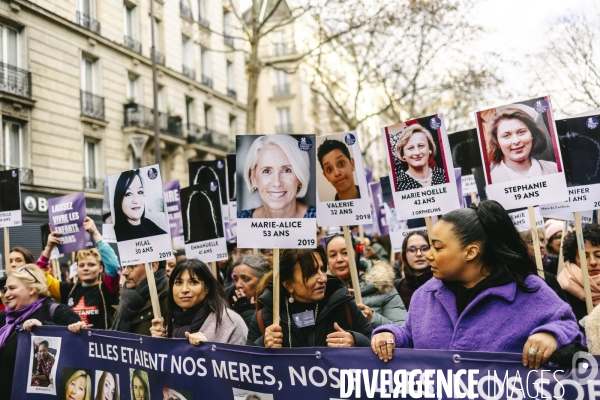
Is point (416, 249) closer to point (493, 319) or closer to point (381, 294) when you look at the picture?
point (381, 294)

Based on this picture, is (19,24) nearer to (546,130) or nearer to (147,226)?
(147,226)

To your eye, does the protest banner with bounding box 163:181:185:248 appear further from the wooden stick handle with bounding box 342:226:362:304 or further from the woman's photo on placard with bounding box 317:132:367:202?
the wooden stick handle with bounding box 342:226:362:304

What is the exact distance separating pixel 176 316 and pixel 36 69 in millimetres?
12407

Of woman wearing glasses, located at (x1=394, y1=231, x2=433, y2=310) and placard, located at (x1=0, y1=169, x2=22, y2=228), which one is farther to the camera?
placard, located at (x1=0, y1=169, x2=22, y2=228)

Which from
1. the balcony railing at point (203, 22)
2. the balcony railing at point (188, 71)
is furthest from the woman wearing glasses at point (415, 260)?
the balcony railing at point (188, 71)

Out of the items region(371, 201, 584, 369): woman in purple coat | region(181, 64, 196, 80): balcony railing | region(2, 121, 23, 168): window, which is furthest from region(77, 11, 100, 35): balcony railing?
region(371, 201, 584, 369): woman in purple coat

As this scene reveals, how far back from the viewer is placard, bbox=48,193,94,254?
7.71 metres

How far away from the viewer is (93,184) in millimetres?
18734

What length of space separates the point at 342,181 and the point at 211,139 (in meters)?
23.8

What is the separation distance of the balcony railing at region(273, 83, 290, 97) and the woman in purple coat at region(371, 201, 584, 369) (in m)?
45.7

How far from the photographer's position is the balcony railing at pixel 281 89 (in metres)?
48.0

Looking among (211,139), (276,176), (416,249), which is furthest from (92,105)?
(276,176)

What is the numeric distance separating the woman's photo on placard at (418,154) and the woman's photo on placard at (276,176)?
40.7 inches

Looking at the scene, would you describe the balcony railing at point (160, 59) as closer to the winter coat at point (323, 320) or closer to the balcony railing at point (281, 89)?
the winter coat at point (323, 320)
